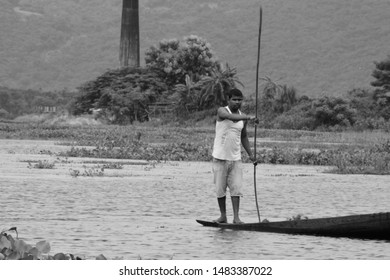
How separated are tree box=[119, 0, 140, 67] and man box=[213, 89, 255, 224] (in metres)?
79.7

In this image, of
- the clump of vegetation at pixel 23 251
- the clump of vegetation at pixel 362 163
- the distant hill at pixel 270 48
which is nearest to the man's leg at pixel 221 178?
the clump of vegetation at pixel 23 251

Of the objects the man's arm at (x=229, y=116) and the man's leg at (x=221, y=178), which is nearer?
the man's arm at (x=229, y=116)

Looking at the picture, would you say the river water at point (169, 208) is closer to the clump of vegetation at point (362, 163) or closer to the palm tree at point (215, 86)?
the clump of vegetation at point (362, 163)

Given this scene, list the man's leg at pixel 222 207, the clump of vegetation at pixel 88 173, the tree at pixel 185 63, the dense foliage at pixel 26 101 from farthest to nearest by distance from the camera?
the dense foliage at pixel 26 101, the tree at pixel 185 63, the clump of vegetation at pixel 88 173, the man's leg at pixel 222 207

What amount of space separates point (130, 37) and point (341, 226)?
85056 millimetres

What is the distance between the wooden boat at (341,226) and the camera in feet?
45.7

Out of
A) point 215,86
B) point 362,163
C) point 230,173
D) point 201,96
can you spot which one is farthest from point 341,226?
point 201,96

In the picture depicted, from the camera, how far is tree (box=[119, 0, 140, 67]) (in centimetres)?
9662

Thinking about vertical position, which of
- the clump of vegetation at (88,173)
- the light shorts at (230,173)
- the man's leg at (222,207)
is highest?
the light shorts at (230,173)

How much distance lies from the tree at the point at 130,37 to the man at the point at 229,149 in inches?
3139

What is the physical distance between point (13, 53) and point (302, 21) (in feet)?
159
